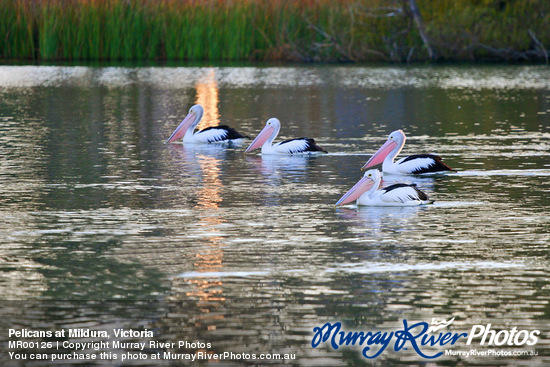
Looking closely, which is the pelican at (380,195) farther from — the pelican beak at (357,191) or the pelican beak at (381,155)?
the pelican beak at (381,155)

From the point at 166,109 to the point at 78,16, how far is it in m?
14.1

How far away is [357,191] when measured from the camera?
348 inches

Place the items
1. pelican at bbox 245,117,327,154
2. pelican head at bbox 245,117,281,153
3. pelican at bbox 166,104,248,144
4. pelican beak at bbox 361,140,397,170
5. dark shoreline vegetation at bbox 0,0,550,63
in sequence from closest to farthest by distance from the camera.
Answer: pelican beak at bbox 361,140,397,170 → pelican at bbox 245,117,327,154 → pelican head at bbox 245,117,281,153 → pelican at bbox 166,104,248,144 → dark shoreline vegetation at bbox 0,0,550,63

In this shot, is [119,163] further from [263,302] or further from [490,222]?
[263,302]

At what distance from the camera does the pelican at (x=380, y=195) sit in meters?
8.74

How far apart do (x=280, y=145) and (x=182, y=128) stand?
224 cm

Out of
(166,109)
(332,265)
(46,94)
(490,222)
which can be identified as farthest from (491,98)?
(332,265)

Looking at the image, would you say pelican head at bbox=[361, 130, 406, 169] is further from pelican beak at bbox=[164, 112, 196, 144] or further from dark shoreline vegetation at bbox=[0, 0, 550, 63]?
dark shoreline vegetation at bbox=[0, 0, 550, 63]

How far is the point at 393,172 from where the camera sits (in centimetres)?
1101
